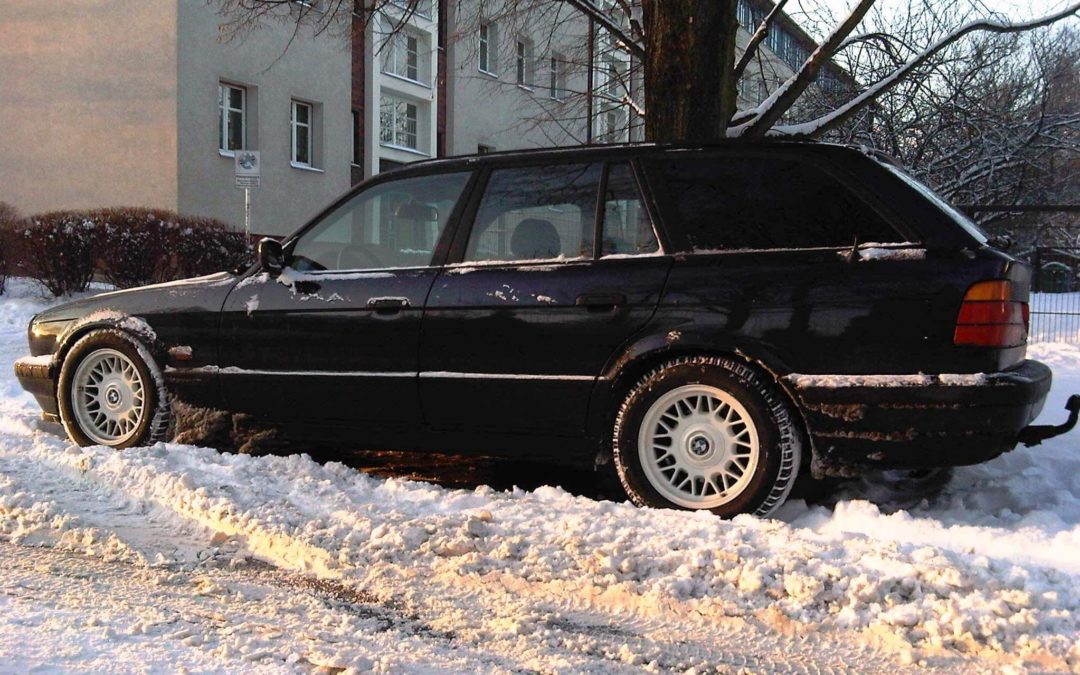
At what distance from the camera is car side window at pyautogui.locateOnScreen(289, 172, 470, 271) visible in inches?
182

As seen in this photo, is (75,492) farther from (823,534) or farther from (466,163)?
(823,534)

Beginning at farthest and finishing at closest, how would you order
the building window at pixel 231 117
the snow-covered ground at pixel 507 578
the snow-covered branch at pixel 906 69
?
the building window at pixel 231 117 < the snow-covered branch at pixel 906 69 < the snow-covered ground at pixel 507 578

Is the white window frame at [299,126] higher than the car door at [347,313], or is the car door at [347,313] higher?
the white window frame at [299,126]

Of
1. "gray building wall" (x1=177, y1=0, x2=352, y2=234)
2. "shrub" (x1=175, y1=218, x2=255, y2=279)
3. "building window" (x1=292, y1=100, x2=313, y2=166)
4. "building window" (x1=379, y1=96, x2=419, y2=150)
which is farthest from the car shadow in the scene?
"building window" (x1=379, y1=96, x2=419, y2=150)

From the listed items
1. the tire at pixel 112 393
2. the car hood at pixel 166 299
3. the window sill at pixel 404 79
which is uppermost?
the window sill at pixel 404 79

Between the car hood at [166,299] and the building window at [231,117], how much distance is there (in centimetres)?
1395

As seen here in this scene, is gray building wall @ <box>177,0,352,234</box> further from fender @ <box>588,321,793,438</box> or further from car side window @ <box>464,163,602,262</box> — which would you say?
fender @ <box>588,321,793,438</box>

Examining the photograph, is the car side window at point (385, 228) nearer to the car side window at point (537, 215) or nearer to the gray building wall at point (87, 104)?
the car side window at point (537, 215)

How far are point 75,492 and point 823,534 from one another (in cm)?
357

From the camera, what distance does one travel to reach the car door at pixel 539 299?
409 cm

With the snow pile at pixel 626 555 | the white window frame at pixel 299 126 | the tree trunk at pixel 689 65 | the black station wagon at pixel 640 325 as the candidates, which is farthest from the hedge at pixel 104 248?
the white window frame at pixel 299 126

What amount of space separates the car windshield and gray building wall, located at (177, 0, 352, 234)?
1415cm

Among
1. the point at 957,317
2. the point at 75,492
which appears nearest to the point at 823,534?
the point at 957,317

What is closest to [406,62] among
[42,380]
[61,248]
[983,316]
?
[61,248]
